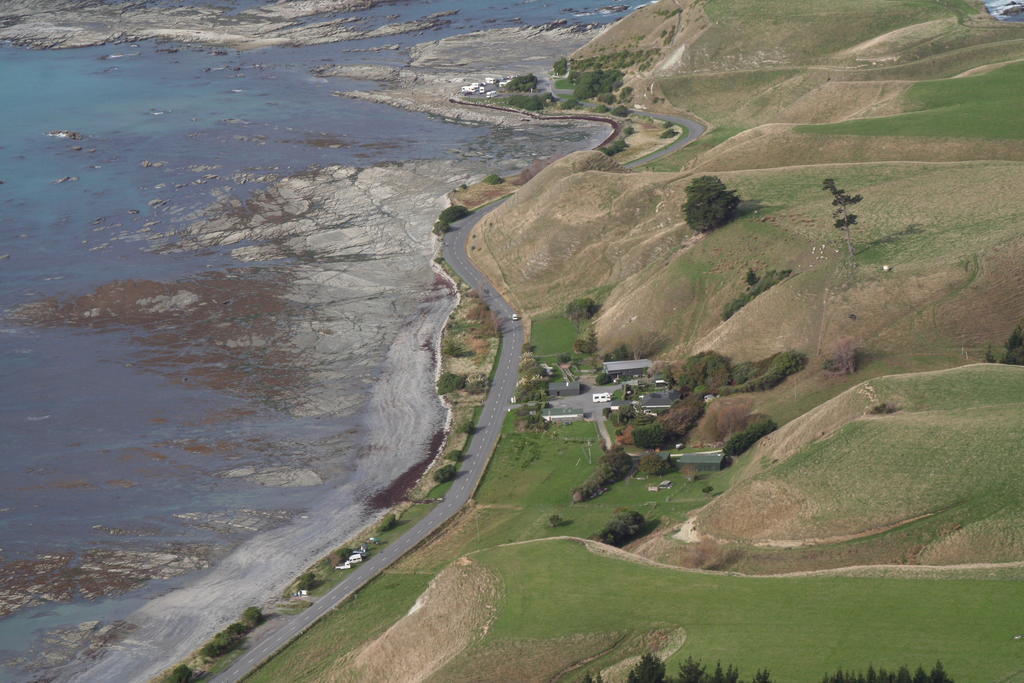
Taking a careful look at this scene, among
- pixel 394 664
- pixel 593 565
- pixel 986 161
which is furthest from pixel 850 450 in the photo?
pixel 986 161

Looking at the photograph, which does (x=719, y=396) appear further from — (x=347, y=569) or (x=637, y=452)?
(x=347, y=569)

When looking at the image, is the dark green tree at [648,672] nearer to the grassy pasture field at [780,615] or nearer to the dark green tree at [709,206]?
the grassy pasture field at [780,615]

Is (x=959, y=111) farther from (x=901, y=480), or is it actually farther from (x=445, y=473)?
(x=445, y=473)

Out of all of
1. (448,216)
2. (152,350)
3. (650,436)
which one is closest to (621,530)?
(650,436)

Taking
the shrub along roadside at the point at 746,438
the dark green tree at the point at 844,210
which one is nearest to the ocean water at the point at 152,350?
the shrub along roadside at the point at 746,438

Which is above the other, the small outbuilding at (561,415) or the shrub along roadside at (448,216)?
the shrub along roadside at (448,216)

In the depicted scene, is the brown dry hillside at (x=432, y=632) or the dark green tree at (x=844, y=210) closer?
the brown dry hillside at (x=432, y=632)

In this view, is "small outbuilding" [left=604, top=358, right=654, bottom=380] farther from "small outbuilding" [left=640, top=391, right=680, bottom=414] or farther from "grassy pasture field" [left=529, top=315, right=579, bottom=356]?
"grassy pasture field" [left=529, top=315, right=579, bottom=356]
